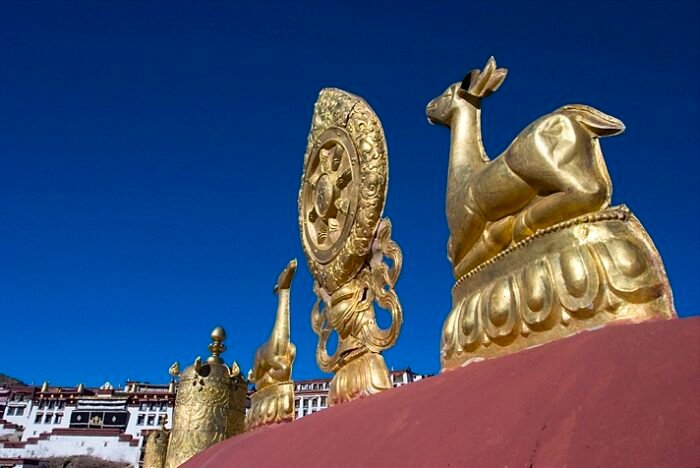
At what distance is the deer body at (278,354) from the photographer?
4.01 metres

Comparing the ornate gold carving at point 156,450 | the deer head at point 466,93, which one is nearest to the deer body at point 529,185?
the deer head at point 466,93

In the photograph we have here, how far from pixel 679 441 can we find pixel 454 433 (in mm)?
667

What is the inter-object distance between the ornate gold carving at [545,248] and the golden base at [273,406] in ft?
5.81

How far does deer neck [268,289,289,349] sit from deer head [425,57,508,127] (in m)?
1.80

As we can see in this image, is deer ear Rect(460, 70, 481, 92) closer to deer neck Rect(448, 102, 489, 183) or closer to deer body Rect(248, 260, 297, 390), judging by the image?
deer neck Rect(448, 102, 489, 183)

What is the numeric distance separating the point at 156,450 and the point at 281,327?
86.2 inches

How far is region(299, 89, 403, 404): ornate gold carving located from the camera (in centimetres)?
315

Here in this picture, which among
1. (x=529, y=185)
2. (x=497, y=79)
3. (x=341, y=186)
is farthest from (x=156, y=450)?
(x=529, y=185)

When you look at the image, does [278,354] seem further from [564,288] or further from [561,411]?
[561,411]

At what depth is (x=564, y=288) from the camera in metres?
1.83

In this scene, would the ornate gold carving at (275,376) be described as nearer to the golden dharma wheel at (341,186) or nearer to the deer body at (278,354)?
the deer body at (278,354)

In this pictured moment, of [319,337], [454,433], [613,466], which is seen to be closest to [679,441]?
[613,466]

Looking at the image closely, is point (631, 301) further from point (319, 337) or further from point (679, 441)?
point (319, 337)

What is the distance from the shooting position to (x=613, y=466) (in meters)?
1.11
